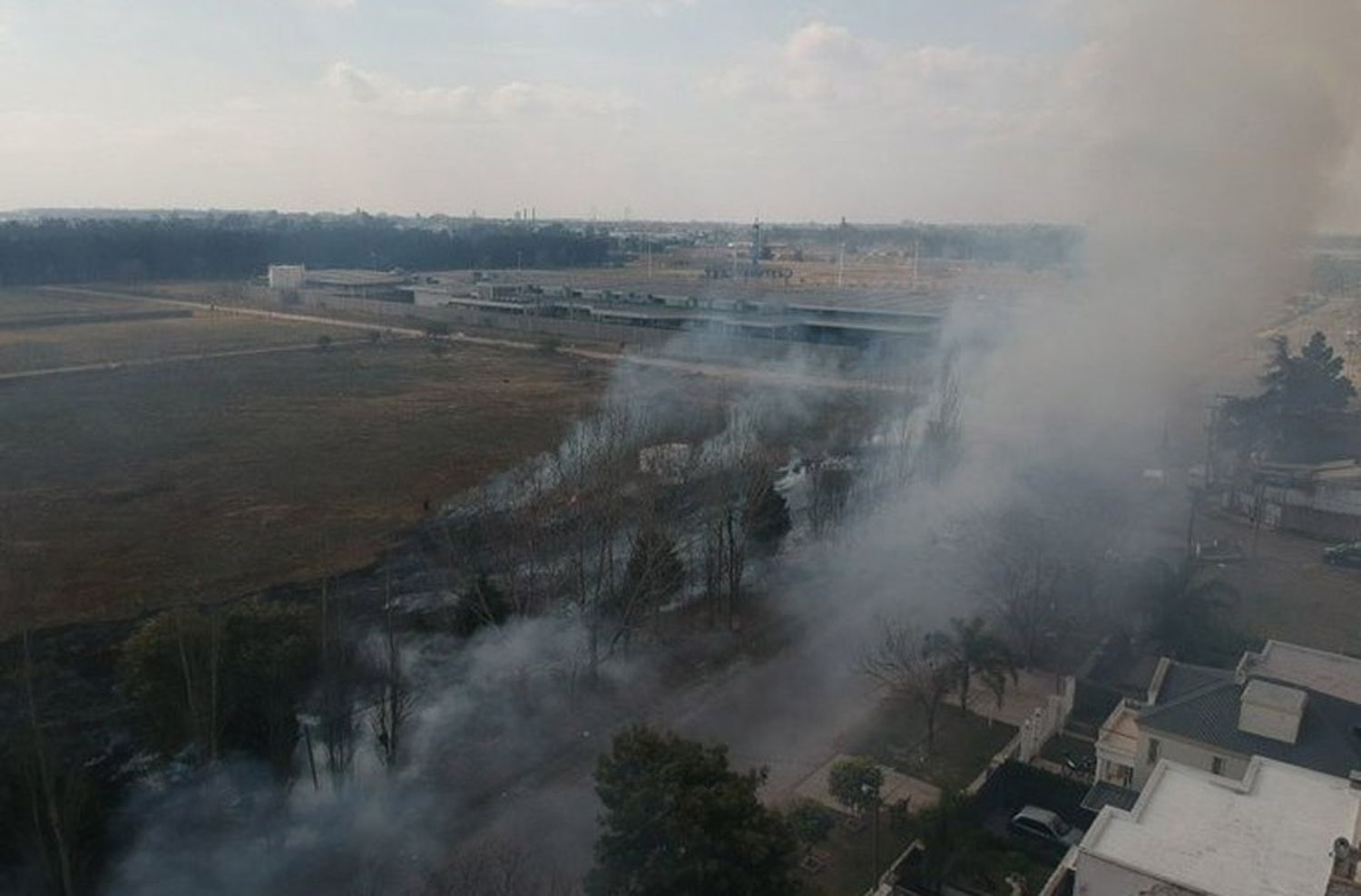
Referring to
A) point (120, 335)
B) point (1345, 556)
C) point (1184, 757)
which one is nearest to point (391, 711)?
point (1184, 757)

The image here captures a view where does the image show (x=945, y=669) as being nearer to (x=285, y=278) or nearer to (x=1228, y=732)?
(x=1228, y=732)

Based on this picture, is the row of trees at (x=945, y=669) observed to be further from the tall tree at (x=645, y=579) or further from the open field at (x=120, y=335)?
the open field at (x=120, y=335)

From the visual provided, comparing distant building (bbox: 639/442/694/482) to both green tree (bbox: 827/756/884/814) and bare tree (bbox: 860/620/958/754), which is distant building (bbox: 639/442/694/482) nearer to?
bare tree (bbox: 860/620/958/754)

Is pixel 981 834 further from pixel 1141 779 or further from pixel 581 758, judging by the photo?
pixel 581 758

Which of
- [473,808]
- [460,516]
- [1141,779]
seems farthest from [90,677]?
[1141,779]

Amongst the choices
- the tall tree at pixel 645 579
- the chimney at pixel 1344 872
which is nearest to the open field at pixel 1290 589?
the chimney at pixel 1344 872

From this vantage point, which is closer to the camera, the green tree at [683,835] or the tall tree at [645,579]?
the green tree at [683,835]

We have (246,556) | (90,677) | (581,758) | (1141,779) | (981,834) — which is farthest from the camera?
(246,556)
